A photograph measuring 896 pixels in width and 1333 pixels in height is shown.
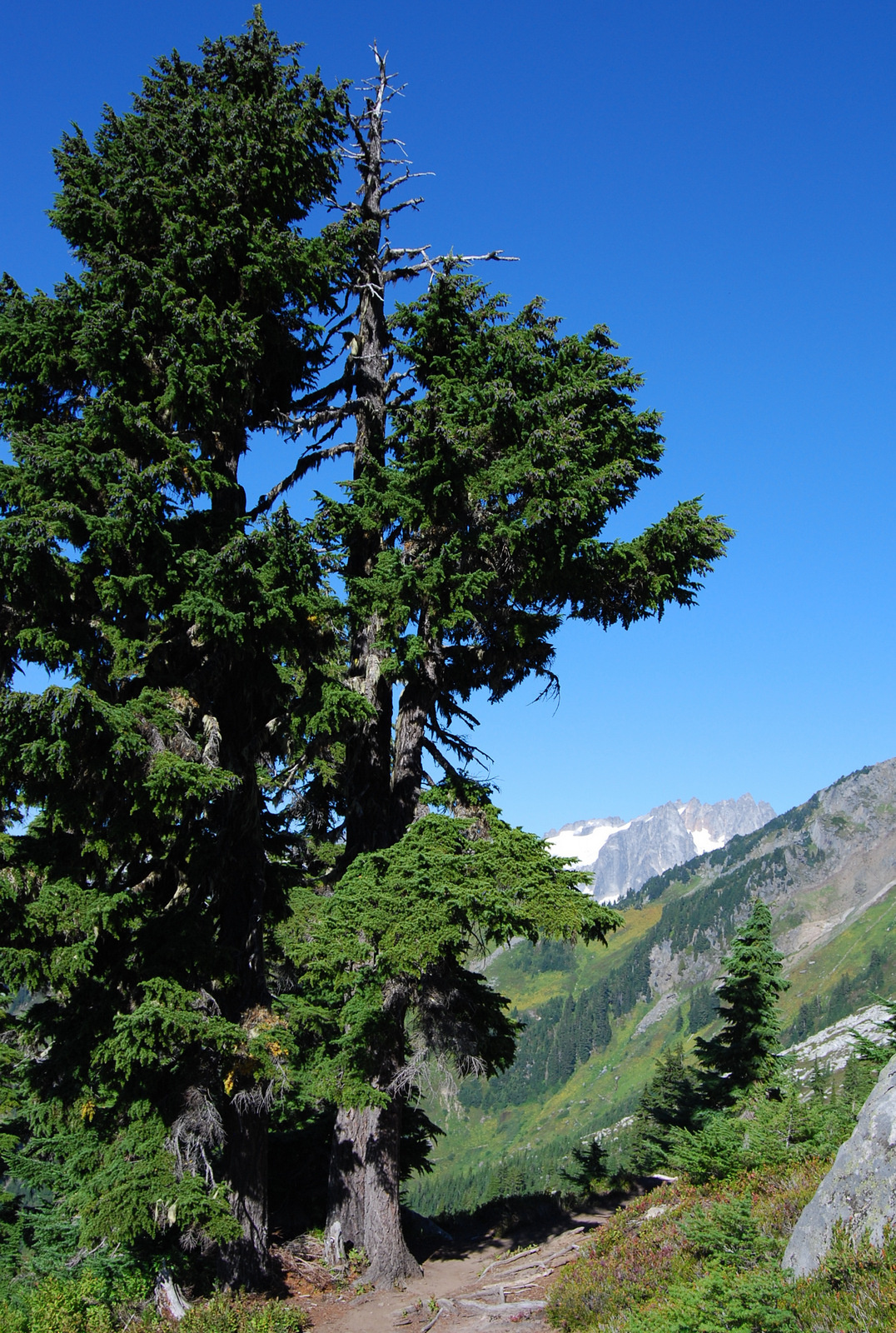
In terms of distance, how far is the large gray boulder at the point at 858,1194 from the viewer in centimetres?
719

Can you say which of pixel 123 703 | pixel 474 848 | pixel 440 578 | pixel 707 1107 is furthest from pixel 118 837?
pixel 707 1107

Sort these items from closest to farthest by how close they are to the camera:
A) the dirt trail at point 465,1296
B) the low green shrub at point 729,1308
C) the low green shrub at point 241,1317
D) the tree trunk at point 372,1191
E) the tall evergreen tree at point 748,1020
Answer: the low green shrub at point 729,1308 → the low green shrub at point 241,1317 → the dirt trail at point 465,1296 → the tree trunk at point 372,1191 → the tall evergreen tree at point 748,1020

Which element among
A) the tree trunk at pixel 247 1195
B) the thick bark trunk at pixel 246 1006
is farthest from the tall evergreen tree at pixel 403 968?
the tree trunk at pixel 247 1195

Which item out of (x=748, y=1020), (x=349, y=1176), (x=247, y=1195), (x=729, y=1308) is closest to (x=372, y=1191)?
(x=349, y=1176)

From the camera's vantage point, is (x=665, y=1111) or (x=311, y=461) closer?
(x=311, y=461)

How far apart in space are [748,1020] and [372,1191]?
15984mm

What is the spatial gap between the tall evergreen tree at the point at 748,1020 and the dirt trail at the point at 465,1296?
12.0 metres

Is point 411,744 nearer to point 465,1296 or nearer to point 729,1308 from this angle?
point 465,1296

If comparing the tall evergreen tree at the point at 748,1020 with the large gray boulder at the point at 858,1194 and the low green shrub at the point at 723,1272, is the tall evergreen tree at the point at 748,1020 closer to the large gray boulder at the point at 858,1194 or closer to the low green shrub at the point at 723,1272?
the low green shrub at the point at 723,1272

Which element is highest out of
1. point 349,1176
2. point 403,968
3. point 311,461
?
point 311,461

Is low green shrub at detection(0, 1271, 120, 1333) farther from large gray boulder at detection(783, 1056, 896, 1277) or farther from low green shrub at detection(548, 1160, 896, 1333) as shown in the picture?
large gray boulder at detection(783, 1056, 896, 1277)

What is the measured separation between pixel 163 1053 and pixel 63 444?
7578mm

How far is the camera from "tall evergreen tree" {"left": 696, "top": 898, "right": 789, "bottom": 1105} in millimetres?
23578

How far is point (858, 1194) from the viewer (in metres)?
7.38
